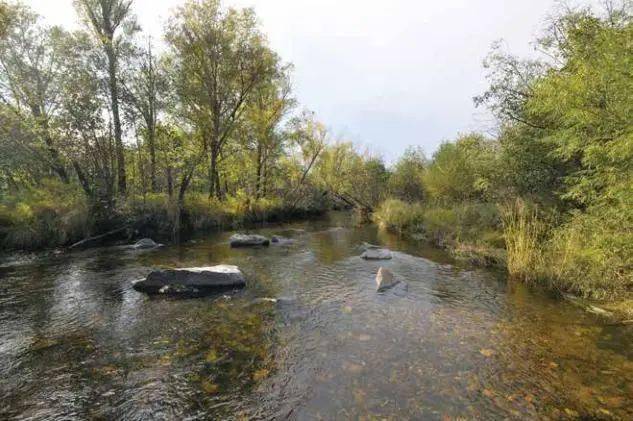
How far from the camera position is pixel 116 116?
1630cm

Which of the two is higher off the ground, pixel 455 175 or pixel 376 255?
pixel 455 175

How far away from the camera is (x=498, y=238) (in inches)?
512

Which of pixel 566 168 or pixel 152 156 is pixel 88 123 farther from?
pixel 566 168

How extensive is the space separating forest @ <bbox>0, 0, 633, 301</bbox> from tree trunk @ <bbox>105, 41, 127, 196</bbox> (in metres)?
0.07

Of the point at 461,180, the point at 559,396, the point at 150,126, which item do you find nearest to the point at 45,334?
the point at 559,396

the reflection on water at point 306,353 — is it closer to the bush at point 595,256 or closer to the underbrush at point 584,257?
the underbrush at point 584,257

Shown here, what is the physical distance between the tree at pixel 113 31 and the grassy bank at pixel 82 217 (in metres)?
1.62

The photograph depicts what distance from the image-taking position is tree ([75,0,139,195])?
16.4 m

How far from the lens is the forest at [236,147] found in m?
7.66

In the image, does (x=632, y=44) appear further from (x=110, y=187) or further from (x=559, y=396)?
(x=110, y=187)

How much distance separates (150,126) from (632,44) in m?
19.5

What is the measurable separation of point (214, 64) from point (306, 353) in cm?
2031

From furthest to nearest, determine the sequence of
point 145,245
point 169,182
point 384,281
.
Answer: point 169,182, point 145,245, point 384,281

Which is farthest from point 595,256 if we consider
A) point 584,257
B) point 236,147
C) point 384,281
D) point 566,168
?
point 236,147
